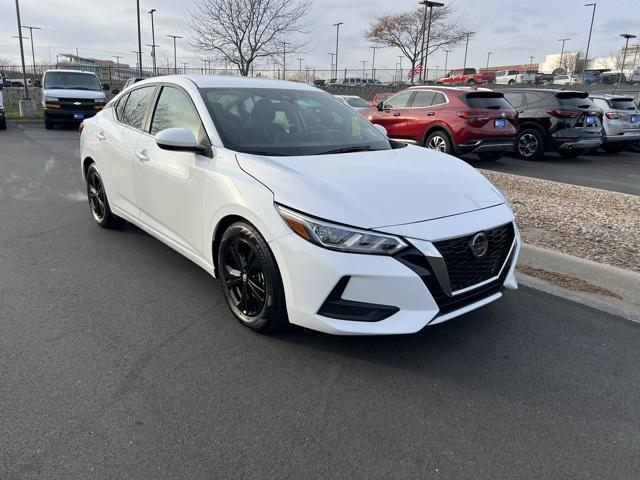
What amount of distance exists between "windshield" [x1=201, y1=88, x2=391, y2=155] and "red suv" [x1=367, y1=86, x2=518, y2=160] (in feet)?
23.7

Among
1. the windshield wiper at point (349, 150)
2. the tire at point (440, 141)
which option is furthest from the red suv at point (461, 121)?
the windshield wiper at point (349, 150)

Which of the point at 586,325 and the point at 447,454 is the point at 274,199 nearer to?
the point at 447,454

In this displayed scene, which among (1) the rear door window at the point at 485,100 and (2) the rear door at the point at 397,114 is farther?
(2) the rear door at the point at 397,114

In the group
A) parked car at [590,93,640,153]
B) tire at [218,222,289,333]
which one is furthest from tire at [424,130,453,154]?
tire at [218,222,289,333]

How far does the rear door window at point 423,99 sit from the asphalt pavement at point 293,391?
28.4 feet

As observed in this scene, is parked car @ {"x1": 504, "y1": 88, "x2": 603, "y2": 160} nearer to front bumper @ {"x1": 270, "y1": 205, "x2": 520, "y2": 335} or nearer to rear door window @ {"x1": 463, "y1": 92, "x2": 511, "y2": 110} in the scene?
rear door window @ {"x1": 463, "y1": 92, "x2": 511, "y2": 110}

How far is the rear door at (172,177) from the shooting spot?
377 centimetres

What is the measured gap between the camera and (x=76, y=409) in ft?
8.70

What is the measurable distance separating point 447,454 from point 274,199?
166 cm

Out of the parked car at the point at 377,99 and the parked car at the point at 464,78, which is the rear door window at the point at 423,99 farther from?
the parked car at the point at 464,78

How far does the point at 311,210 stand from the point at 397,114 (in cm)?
1055

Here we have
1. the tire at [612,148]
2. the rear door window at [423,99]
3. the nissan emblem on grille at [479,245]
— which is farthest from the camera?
the tire at [612,148]

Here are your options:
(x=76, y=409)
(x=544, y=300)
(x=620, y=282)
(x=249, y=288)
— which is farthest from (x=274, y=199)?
(x=620, y=282)

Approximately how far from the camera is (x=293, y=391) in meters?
2.87
